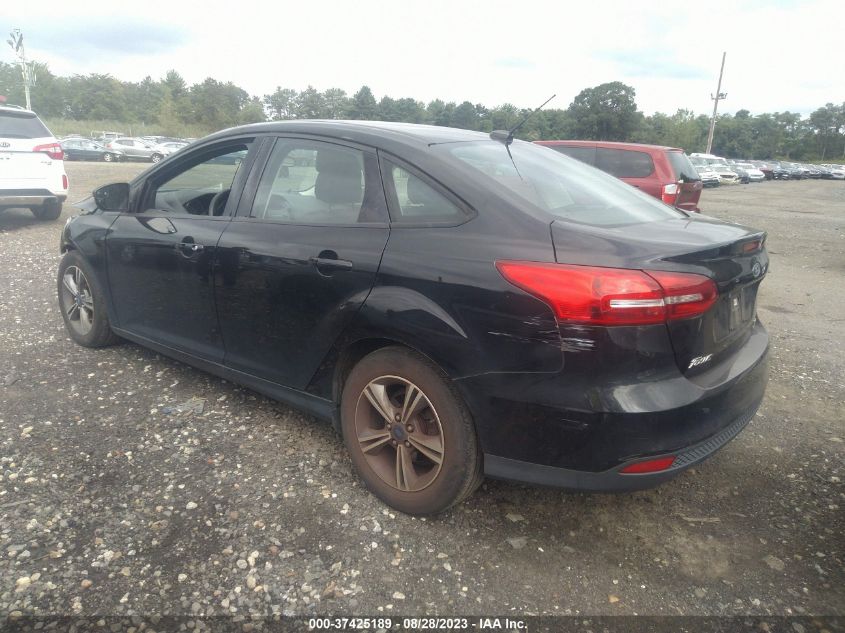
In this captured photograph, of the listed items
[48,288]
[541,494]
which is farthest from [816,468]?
[48,288]

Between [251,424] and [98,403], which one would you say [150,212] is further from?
[251,424]

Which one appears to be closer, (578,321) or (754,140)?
(578,321)

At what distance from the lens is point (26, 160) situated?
8.98 metres

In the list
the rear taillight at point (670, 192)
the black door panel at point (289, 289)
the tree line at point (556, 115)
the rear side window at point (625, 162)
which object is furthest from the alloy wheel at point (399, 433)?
the tree line at point (556, 115)

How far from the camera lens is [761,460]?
3168mm

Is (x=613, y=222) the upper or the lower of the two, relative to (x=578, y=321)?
upper

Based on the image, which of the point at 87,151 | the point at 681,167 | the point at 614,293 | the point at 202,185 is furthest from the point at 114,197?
the point at 87,151

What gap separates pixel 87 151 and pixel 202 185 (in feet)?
121

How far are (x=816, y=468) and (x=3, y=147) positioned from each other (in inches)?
403

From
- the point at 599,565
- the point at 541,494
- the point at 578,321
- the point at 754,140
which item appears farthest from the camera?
the point at 754,140

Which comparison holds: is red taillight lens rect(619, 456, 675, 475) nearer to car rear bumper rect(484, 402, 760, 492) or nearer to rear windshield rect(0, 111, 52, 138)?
car rear bumper rect(484, 402, 760, 492)

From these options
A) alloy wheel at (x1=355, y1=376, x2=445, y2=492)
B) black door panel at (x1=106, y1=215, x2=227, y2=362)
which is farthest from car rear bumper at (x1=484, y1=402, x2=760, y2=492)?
black door panel at (x1=106, y1=215, x2=227, y2=362)

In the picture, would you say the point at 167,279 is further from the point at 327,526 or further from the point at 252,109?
the point at 252,109

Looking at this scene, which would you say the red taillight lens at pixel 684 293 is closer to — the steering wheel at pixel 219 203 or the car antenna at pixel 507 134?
the car antenna at pixel 507 134
